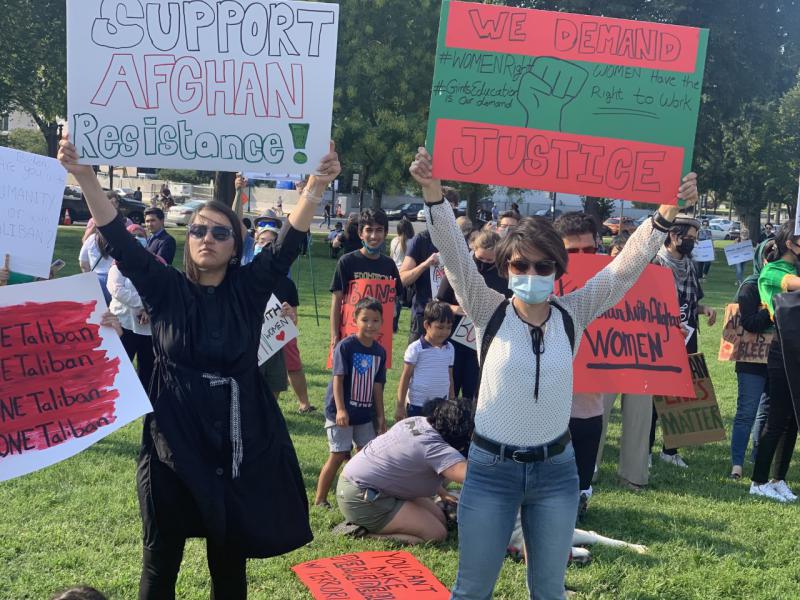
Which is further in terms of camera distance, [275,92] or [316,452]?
[316,452]

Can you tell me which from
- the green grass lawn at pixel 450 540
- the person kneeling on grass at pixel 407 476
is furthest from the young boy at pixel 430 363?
the person kneeling on grass at pixel 407 476

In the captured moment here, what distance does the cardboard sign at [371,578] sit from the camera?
179 inches

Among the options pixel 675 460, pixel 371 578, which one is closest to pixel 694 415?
pixel 675 460

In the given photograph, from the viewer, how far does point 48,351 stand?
3906mm

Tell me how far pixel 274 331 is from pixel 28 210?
3374 millimetres

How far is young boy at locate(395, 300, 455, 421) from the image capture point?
21.1 feet

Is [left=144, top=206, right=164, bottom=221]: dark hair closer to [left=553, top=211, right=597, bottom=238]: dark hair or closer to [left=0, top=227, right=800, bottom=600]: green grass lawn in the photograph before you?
[left=0, top=227, right=800, bottom=600]: green grass lawn

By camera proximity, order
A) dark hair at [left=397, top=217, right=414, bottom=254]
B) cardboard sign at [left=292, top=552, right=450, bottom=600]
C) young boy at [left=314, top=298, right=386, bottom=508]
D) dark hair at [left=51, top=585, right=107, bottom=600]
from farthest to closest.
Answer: dark hair at [left=397, top=217, right=414, bottom=254] → young boy at [left=314, top=298, right=386, bottom=508] → cardboard sign at [left=292, top=552, right=450, bottom=600] → dark hair at [left=51, top=585, right=107, bottom=600]

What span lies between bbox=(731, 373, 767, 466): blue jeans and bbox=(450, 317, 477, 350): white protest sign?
7.43 ft

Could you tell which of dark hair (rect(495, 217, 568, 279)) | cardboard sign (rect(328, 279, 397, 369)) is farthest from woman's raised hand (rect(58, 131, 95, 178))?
cardboard sign (rect(328, 279, 397, 369))

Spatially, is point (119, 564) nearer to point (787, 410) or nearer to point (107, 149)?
point (107, 149)

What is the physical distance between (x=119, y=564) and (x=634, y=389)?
3102 millimetres

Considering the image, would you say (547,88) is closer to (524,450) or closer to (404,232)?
(524,450)

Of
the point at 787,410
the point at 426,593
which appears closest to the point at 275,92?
the point at 426,593
